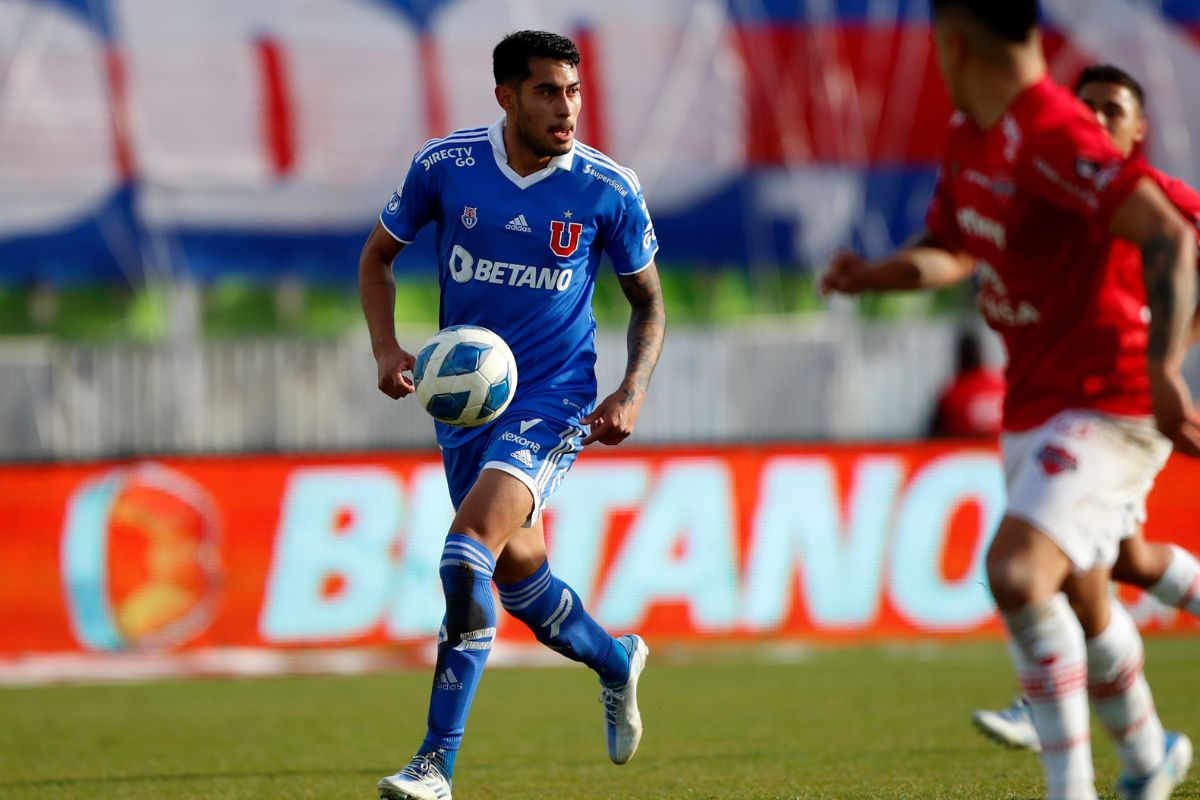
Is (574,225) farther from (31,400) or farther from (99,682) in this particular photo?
(31,400)

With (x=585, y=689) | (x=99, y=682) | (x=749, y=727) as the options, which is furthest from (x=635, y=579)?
(x=749, y=727)

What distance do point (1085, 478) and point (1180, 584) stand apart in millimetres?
1496

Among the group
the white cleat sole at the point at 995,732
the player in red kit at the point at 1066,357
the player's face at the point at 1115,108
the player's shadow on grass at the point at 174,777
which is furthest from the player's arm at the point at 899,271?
the player's shadow on grass at the point at 174,777

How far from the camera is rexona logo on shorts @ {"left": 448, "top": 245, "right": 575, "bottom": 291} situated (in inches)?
235

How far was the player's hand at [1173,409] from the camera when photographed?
4.09 metres

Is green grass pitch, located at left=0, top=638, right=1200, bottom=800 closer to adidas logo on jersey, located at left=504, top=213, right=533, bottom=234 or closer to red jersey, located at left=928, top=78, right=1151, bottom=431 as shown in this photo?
red jersey, located at left=928, top=78, right=1151, bottom=431

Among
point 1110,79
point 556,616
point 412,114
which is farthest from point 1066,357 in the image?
point 412,114

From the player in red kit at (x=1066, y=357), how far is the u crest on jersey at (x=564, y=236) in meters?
1.61

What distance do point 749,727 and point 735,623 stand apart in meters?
5.34

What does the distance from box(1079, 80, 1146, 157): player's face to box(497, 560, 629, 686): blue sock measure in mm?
2766

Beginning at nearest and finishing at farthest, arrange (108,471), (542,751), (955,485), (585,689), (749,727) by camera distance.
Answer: (542,751), (749,727), (585,689), (108,471), (955,485)

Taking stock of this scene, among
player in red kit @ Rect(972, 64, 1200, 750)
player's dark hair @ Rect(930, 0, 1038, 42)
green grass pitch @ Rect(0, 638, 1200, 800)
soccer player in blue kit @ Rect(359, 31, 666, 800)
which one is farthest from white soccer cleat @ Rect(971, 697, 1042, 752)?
player's dark hair @ Rect(930, 0, 1038, 42)

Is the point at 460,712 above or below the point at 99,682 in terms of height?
above

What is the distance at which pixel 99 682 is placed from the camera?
12328 millimetres
